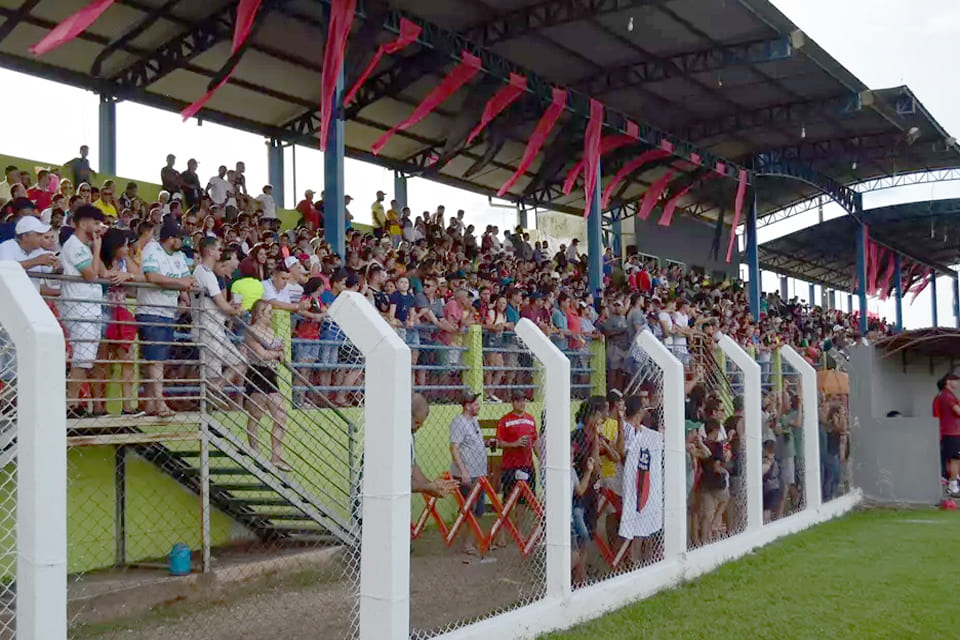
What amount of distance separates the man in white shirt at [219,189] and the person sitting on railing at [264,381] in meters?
→ 7.42

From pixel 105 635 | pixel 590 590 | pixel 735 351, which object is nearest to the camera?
pixel 105 635

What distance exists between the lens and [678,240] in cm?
3331

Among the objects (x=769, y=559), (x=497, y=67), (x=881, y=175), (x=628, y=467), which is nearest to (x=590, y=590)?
(x=628, y=467)

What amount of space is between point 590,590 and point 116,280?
3.74 m

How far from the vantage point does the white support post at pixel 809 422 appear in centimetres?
1083

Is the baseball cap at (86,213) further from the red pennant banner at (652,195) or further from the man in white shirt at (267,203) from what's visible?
the red pennant banner at (652,195)

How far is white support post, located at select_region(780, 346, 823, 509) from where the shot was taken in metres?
10.8

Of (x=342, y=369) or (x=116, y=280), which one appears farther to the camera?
(x=342, y=369)

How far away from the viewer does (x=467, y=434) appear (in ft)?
28.5

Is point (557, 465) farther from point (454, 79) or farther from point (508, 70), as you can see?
point (508, 70)

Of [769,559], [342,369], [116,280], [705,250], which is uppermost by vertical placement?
[705,250]

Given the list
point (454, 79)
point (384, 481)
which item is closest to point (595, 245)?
point (454, 79)

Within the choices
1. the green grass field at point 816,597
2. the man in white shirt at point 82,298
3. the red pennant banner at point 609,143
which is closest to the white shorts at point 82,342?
the man in white shirt at point 82,298

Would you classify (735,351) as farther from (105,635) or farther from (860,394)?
(105,635)
